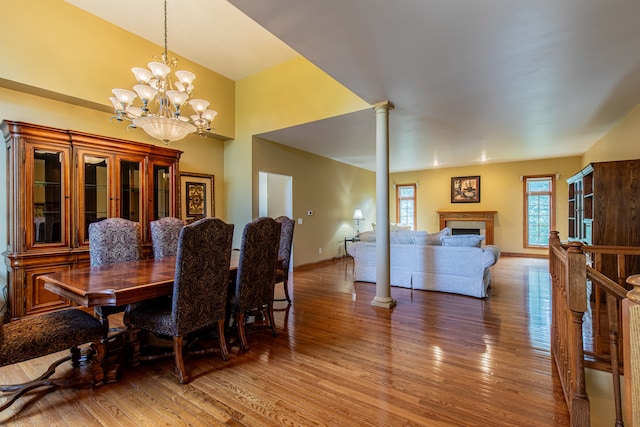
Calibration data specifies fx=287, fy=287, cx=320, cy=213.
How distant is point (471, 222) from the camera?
8336 millimetres

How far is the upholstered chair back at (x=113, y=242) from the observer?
2.84 m

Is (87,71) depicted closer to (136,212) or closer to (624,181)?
(136,212)

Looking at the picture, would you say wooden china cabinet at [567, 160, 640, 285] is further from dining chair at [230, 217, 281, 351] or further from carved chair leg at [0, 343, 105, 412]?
carved chair leg at [0, 343, 105, 412]

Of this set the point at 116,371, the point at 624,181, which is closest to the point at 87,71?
the point at 116,371

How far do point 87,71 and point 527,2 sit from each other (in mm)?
4741

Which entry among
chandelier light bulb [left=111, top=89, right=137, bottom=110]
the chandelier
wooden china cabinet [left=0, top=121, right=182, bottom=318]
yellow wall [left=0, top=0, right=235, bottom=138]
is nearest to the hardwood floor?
wooden china cabinet [left=0, top=121, right=182, bottom=318]

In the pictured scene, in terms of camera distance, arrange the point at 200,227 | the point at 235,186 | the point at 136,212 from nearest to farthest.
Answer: the point at 200,227 < the point at 136,212 < the point at 235,186

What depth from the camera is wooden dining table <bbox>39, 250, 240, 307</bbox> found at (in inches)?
72.9

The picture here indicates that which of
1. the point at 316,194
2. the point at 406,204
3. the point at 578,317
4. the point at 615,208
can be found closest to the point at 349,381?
the point at 578,317

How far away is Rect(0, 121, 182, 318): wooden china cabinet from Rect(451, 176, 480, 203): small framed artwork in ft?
26.1

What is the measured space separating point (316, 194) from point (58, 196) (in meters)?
4.54

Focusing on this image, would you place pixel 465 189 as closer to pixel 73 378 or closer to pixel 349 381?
pixel 349 381

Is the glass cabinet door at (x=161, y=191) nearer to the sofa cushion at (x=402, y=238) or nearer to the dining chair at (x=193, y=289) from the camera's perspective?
the dining chair at (x=193, y=289)

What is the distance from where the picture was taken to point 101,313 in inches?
81.9
